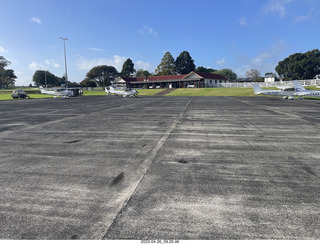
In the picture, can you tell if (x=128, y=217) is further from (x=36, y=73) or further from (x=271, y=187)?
(x=36, y=73)

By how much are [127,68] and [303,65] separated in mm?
85220

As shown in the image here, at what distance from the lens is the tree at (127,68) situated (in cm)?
11866

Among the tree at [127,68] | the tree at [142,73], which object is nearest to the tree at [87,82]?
the tree at [127,68]

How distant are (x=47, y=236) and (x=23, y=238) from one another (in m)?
0.27

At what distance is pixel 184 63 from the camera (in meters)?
109

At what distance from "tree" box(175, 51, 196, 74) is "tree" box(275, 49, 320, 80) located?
46.4m

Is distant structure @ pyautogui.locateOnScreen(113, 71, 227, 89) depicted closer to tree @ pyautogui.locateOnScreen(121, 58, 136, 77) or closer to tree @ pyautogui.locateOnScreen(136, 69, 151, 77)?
tree @ pyautogui.locateOnScreen(136, 69, 151, 77)

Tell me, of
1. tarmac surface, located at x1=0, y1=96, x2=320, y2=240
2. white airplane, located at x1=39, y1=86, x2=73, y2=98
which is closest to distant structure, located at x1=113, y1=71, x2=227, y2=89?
white airplane, located at x1=39, y1=86, x2=73, y2=98

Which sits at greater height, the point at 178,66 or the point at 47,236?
the point at 178,66

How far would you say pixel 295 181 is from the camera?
384 centimetres

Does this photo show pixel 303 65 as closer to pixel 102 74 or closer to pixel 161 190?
pixel 161 190

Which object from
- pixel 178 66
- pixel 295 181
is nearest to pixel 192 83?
pixel 178 66

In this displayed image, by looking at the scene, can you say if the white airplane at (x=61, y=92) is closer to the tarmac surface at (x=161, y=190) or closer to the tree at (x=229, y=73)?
the tarmac surface at (x=161, y=190)

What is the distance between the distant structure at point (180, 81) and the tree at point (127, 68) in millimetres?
31168
